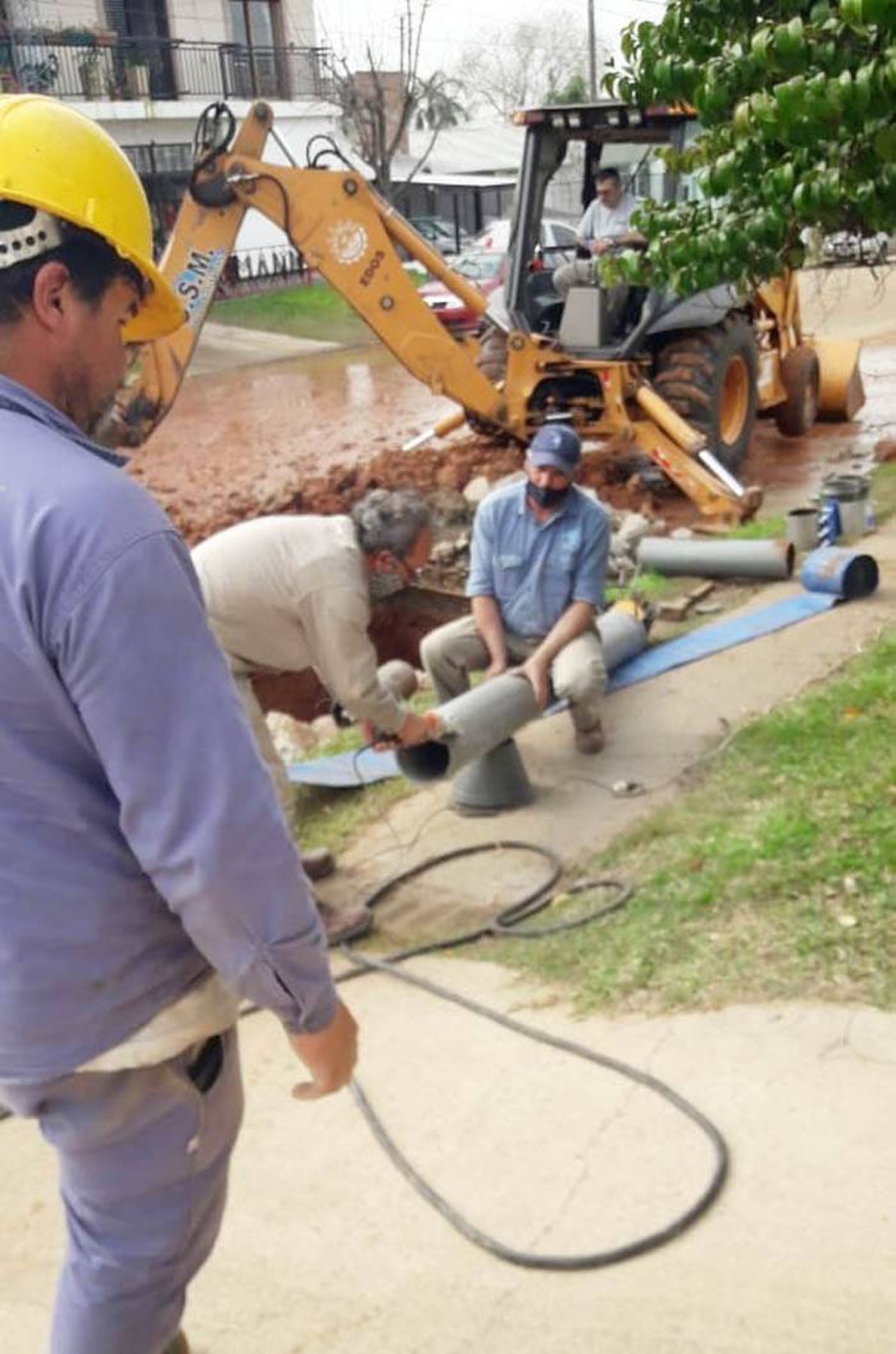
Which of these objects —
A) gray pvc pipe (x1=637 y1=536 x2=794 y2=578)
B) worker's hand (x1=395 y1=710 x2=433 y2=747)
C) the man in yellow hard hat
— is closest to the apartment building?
gray pvc pipe (x1=637 y1=536 x2=794 y2=578)

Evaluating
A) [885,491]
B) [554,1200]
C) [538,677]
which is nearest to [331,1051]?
[554,1200]

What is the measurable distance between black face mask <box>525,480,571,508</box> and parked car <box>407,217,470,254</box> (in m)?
22.3

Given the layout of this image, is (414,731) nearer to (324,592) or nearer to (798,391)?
(324,592)

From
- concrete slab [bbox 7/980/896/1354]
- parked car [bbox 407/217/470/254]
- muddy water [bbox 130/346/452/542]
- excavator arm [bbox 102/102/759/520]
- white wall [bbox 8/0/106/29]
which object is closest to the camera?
concrete slab [bbox 7/980/896/1354]

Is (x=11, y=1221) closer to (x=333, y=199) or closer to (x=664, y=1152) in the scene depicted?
(x=664, y=1152)

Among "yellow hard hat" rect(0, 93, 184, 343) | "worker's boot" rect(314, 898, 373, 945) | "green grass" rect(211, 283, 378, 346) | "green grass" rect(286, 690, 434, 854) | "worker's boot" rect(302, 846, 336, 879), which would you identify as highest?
"yellow hard hat" rect(0, 93, 184, 343)

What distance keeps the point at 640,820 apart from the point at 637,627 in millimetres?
1853

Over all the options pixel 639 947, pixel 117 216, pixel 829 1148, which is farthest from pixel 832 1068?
pixel 117 216

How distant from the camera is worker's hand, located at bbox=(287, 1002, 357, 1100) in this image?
80.8 inches

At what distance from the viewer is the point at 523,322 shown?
1115 centimetres

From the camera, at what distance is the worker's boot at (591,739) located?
6.08 meters

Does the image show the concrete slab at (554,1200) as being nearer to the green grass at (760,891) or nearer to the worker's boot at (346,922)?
the green grass at (760,891)

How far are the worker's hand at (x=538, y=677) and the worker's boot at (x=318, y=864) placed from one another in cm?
103

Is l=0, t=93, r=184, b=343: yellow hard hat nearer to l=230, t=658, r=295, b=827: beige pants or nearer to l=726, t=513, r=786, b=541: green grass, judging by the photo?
l=230, t=658, r=295, b=827: beige pants
